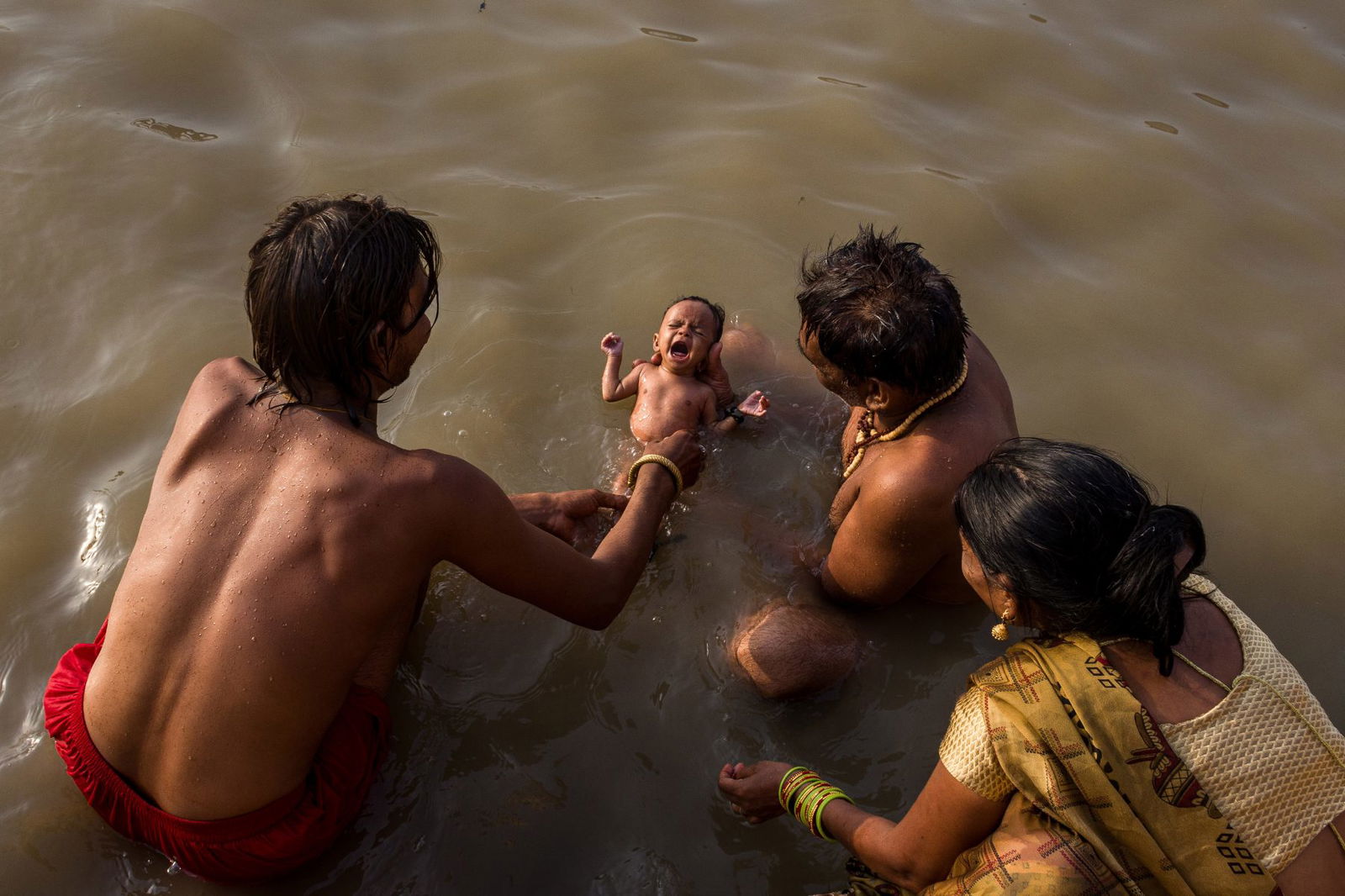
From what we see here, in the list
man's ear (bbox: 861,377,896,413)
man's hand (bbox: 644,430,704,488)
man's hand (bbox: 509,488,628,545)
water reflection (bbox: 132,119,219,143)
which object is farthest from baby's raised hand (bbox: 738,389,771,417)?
water reflection (bbox: 132,119,219,143)

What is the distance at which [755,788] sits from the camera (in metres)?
3.11

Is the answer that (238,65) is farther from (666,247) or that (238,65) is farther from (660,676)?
(660,676)

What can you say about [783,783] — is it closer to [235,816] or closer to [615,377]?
[235,816]

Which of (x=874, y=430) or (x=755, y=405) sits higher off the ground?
(x=874, y=430)

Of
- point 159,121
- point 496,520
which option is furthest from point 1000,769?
point 159,121

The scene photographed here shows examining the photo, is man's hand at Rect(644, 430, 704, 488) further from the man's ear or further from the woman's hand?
the woman's hand

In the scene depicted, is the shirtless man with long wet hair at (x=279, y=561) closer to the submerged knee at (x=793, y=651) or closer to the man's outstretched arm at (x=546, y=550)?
the man's outstretched arm at (x=546, y=550)

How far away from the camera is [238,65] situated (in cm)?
572

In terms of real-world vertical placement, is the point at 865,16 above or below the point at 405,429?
above

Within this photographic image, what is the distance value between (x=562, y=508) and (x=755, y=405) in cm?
109

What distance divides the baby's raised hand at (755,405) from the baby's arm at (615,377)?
1.57 ft

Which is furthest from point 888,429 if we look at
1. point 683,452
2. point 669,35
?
point 669,35

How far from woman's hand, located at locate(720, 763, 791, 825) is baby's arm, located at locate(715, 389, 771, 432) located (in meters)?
1.65

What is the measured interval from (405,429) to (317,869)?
1856mm
